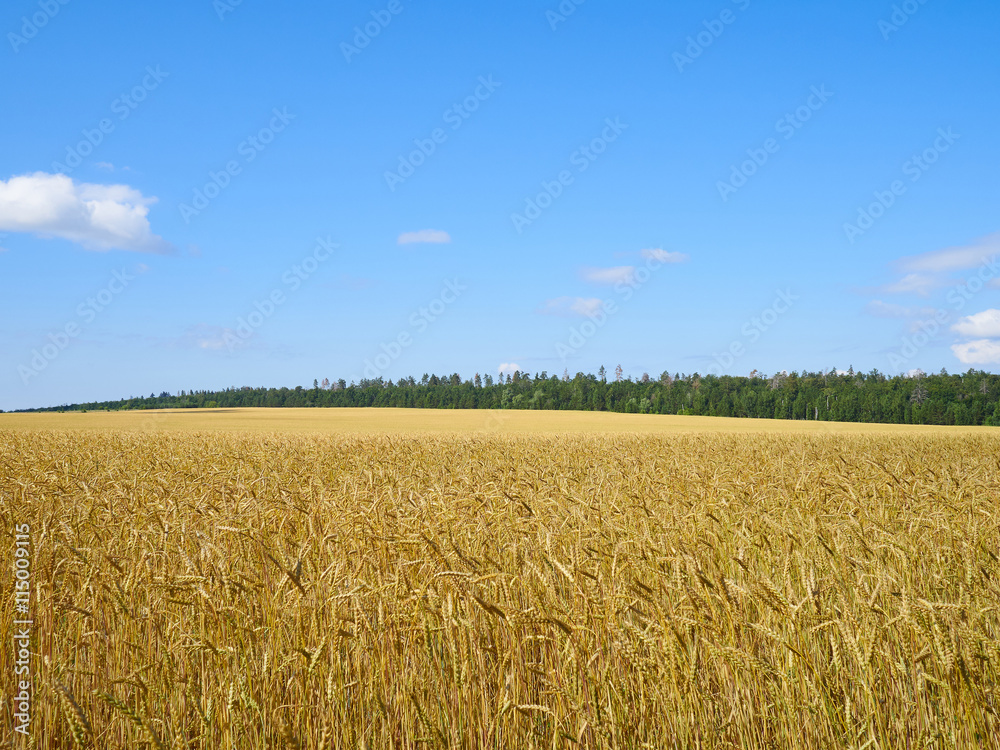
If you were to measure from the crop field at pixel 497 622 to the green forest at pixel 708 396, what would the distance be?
85.4 metres

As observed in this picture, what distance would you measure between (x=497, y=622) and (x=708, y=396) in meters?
93.8

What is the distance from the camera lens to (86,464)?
8.26 m

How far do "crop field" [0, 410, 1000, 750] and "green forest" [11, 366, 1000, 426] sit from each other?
85.4 m

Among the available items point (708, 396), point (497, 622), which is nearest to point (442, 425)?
point (497, 622)

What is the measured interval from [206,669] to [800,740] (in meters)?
2.72

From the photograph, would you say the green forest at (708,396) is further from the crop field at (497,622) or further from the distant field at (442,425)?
the crop field at (497,622)

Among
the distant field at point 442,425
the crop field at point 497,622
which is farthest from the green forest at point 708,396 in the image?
the crop field at point 497,622

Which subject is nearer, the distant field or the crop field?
the crop field

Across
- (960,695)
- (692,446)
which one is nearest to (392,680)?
(960,695)

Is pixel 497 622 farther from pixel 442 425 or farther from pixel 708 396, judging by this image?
pixel 708 396

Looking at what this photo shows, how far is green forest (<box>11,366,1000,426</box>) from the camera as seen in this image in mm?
76375

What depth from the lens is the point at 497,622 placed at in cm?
321

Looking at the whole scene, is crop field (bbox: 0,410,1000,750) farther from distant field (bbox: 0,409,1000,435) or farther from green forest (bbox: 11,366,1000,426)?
green forest (bbox: 11,366,1000,426)

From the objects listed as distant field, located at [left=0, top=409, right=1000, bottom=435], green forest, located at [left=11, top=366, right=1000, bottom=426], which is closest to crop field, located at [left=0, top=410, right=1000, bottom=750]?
distant field, located at [left=0, top=409, right=1000, bottom=435]
